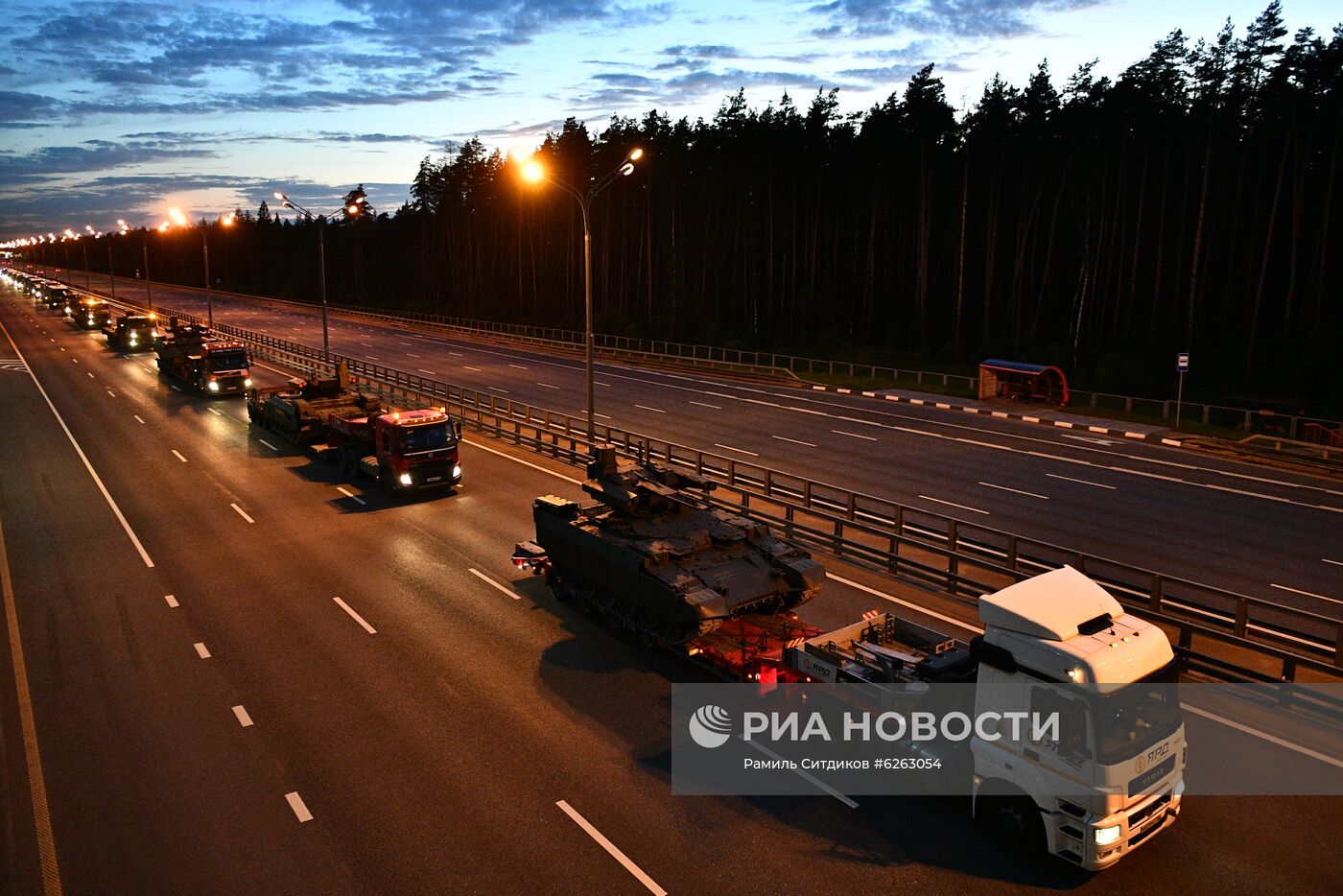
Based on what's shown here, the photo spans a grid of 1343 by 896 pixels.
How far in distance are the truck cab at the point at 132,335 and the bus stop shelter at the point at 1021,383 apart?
56.3 metres

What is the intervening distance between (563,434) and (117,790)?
67.4ft

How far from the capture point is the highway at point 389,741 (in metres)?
9.33

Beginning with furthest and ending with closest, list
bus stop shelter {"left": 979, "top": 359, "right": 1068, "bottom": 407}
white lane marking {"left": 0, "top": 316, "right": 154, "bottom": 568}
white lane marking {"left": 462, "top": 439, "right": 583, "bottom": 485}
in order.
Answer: bus stop shelter {"left": 979, "top": 359, "right": 1068, "bottom": 407} < white lane marking {"left": 462, "top": 439, "right": 583, "bottom": 485} < white lane marking {"left": 0, "top": 316, "right": 154, "bottom": 568}

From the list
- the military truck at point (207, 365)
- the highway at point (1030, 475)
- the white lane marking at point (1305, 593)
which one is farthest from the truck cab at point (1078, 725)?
the military truck at point (207, 365)

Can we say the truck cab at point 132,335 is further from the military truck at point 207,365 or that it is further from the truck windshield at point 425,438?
the truck windshield at point 425,438

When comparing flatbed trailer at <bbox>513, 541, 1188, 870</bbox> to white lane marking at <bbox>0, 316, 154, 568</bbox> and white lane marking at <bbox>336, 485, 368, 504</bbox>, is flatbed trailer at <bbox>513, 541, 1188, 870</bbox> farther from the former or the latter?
white lane marking at <bbox>336, 485, 368, 504</bbox>

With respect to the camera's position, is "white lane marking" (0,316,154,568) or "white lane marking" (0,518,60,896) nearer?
"white lane marking" (0,518,60,896)

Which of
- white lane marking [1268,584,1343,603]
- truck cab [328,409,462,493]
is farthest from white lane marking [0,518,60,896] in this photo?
white lane marking [1268,584,1343,603]

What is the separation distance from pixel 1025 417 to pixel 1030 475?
1164cm

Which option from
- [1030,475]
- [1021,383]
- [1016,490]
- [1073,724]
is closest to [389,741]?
[1073,724]

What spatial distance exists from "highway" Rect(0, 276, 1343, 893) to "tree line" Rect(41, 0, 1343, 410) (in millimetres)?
28197

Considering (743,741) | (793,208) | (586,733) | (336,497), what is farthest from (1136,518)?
(793,208)

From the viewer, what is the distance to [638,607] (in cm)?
1475

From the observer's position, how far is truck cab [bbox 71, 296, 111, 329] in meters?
78.9
